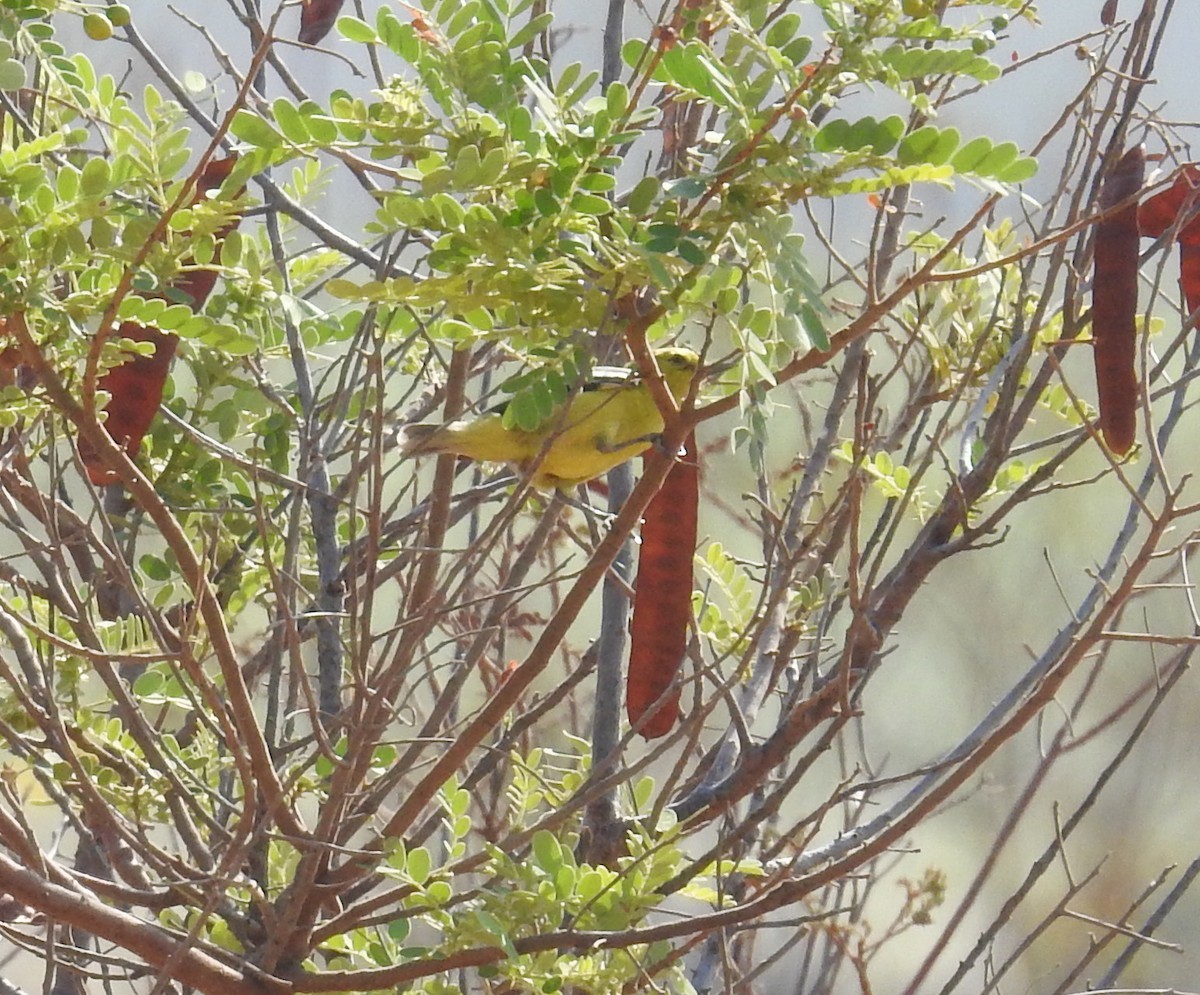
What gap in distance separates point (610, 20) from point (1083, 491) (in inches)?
61.2

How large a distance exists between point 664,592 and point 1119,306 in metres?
0.32

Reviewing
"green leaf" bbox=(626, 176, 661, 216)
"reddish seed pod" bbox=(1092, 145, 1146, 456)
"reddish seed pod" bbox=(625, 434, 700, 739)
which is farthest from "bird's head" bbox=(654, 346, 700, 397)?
"green leaf" bbox=(626, 176, 661, 216)

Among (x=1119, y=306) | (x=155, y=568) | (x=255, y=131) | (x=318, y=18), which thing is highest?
(x=318, y=18)

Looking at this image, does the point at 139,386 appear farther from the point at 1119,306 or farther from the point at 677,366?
the point at 1119,306

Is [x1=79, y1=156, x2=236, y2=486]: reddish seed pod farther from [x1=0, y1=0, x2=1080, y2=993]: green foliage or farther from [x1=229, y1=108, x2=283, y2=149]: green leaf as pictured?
[x1=229, y1=108, x2=283, y2=149]: green leaf

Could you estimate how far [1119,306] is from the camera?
0.82 meters

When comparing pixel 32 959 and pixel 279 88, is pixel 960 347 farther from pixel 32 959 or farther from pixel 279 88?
pixel 32 959

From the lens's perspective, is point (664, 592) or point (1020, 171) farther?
point (664, 592)

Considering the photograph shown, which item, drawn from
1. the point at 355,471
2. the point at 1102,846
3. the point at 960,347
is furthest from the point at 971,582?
the point at 355,471

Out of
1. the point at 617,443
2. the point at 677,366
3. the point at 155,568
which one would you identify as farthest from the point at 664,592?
the point at 155,568

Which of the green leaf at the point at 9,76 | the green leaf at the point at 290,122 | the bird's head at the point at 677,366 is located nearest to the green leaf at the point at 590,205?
the green leaf at the point at 290,122

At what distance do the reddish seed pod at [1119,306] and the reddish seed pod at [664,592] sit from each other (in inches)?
9.9

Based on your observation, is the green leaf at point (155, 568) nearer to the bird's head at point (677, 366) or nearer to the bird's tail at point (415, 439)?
the bird's tail at point (415, 439)

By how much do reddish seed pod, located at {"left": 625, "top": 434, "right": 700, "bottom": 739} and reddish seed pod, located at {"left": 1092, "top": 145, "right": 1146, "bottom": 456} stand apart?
25 centimetres
